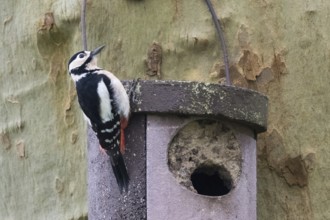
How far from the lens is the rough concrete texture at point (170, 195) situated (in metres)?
4.11

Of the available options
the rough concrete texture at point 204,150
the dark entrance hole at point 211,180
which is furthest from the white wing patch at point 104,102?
the dark entrance hole at point 211,180

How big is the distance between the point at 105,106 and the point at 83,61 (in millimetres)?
272

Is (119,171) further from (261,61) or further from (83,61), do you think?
(261,61)

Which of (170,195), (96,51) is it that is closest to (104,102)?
(96,51)

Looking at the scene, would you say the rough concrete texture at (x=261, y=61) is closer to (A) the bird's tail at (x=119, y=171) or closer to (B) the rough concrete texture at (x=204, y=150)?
(B) the rough concrete texture at (x=204, y=150)

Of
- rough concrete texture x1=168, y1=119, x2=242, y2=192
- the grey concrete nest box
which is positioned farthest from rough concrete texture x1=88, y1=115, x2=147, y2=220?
rough concrete texture x1=168, y1=119, x2=242, y2=192

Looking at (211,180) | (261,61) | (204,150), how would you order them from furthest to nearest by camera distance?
(261,61), (211,180), (204,150)

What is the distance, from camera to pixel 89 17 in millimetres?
4730

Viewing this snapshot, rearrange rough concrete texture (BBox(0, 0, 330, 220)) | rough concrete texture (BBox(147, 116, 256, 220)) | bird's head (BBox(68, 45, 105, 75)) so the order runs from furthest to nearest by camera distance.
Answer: rough concrete texture (BBox(0, 0, 330, 220)) < bird's head (BBox(68, 45, 105, 75)) < rough concrete texture (BBox(147, 116, 256, 220))

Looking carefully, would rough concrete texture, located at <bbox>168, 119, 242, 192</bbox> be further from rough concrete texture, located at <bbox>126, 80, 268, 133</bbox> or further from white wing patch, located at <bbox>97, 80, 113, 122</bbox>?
white wing patch, located at <bbox>97, 80, 113, 122</bbox>

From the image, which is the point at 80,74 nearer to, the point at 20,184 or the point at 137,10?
the point at 137,10

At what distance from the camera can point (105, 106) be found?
Answer: 4316mm

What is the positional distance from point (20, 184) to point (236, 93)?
48.9 inches

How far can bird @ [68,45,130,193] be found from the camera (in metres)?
4.15
